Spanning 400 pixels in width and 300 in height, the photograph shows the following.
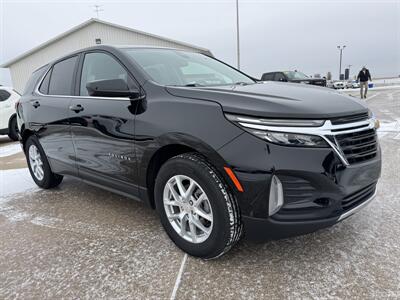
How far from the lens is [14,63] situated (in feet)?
76.2

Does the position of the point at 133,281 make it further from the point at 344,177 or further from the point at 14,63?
the point at 14,63

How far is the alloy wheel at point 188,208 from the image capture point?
214cm

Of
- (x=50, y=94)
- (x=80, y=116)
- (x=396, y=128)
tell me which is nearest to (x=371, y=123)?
(x=80, y=116)

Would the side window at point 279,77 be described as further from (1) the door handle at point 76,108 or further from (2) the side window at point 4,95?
(1) the door handle at point 76,108

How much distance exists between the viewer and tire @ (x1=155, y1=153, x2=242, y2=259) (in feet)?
6.43

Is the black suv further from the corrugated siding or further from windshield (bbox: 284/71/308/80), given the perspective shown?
the corrugated siding

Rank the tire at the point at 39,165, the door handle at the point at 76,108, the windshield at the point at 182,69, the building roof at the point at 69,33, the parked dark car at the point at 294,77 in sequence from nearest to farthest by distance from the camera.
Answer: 1. the windshield at the point at 182,69
2. the door handle at the point at 76,108
3. the tire at the point at 39,165
4. the parked dark car at the point at 294,77
5. the building roof at the point at 69,33

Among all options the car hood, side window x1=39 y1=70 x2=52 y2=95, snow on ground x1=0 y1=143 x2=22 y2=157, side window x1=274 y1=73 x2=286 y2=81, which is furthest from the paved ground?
side window x1=274 y1=73 x2=286 y2=81

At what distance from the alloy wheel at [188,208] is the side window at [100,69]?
3.26 ft

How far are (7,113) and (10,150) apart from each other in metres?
1.58

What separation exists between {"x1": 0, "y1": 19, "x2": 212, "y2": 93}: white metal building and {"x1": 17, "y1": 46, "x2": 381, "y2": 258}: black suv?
18724 mm

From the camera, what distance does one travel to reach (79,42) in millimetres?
21828

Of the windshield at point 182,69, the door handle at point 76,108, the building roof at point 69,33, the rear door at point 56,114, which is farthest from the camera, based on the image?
the building roof at point 69,33

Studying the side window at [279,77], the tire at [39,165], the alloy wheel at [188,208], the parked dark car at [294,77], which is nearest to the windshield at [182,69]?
the alloy wheel at [188,208]
